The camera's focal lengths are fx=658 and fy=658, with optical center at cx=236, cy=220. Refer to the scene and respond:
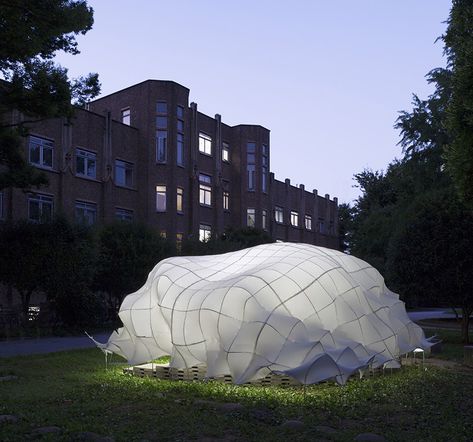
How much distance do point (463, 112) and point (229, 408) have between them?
6959 mm

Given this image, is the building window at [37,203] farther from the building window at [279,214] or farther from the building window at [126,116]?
the building window at [279,214]

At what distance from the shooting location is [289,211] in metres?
61.1

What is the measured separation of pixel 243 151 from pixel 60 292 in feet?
92.4

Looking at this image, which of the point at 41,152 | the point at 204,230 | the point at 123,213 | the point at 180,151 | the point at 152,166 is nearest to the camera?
the point at 41,152

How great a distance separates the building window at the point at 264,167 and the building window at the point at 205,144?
5977 mm

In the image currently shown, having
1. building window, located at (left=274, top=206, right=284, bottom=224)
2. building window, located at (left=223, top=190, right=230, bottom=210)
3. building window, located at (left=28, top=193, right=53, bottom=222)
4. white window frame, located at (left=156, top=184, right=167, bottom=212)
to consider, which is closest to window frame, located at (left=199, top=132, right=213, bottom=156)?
building window, located at (left=223, top=190, right=230, bottom=210)

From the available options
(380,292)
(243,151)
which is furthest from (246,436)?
(243,151)

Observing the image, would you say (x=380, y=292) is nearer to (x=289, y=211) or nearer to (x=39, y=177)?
(x=39, y=177)

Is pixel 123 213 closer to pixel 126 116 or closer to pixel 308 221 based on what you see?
pixel 126 116

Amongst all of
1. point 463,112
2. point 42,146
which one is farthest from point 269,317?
point 42,146

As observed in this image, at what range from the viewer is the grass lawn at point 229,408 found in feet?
27.7

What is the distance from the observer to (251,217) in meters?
51.4

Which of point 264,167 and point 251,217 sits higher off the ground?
point 264,167

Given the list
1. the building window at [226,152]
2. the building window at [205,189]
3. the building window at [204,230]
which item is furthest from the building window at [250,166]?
the building window at [204,230]
